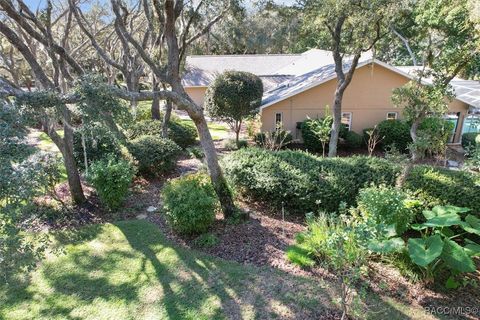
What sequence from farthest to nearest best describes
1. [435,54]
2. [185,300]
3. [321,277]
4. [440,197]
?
[435,54], [440,197], [321,277], [185,300]

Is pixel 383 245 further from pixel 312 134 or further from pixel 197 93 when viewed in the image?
pixel 197 93

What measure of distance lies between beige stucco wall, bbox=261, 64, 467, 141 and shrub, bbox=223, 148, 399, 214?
309 inches

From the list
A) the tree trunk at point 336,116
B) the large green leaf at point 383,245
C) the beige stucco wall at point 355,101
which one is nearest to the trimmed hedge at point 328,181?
the large green leaf at point 383,245

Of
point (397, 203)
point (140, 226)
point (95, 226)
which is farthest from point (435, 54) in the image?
point (95, 226)

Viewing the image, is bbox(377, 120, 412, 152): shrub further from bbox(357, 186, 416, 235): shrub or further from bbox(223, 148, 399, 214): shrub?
bbox(357, 186, 416, 235): shrub

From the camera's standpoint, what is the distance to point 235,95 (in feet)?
47.0

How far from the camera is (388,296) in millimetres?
4918

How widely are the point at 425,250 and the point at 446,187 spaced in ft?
8.57

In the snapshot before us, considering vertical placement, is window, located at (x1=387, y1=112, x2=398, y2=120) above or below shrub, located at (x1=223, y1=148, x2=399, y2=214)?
below

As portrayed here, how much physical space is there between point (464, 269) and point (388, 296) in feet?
3.89

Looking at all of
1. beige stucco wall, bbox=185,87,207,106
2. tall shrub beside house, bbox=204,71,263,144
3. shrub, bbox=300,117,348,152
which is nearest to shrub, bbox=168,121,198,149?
tall shrub beside house, bbox=204,71,263,144

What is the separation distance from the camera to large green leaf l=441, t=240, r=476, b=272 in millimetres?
4609

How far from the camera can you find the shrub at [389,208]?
5.61 m

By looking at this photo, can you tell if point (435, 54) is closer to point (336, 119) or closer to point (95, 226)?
point (336, 119)
